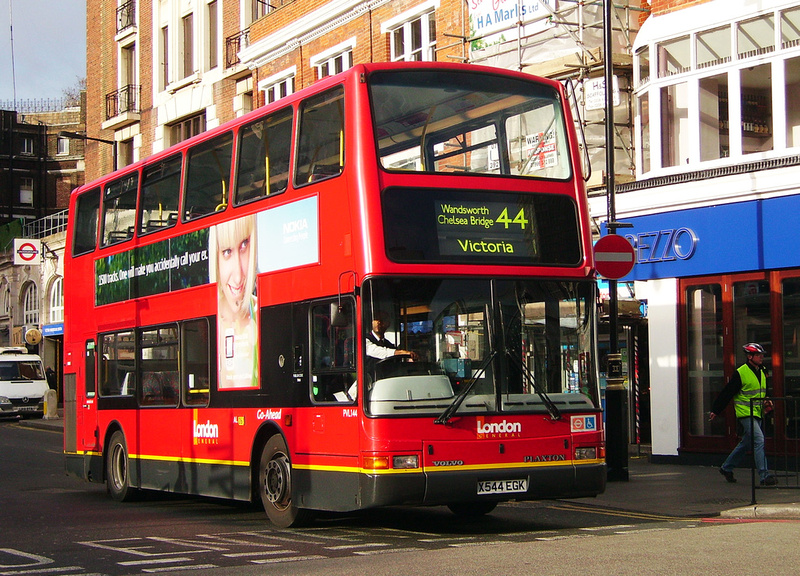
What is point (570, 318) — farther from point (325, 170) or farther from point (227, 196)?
point (227, 196)

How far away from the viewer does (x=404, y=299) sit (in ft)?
34.4

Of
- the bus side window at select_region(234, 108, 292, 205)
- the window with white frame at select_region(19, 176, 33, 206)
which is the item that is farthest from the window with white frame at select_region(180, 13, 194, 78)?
the window with white frame at select_region(19, 176, 33, 206)

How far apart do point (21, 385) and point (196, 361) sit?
28010mm

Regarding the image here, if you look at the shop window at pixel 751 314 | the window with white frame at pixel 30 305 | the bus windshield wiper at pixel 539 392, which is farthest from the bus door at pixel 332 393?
the window with white frame at pixel 30 305

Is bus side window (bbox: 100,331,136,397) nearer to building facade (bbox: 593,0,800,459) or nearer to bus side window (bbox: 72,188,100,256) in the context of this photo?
bus side window (bbox: 72,188,100,256)

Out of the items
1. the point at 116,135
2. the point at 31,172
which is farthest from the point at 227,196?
the point at 31,172

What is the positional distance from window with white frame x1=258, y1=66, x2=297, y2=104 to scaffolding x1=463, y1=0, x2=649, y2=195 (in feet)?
30.6

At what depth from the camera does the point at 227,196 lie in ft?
43.3

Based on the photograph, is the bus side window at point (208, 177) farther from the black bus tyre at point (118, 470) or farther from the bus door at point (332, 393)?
the black bus tyre at point (118, 470)

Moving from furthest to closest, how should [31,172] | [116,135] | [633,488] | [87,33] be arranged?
[31,172]
[87,33]
[116,135]
[633,488]

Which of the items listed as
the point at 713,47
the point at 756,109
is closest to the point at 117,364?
the point at 756,109

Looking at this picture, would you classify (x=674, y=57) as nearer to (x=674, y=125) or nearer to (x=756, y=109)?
(x=674, y=125)

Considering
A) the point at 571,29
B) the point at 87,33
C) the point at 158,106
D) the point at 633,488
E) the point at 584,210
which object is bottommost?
the point at 633,488

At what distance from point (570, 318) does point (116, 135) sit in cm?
3378
